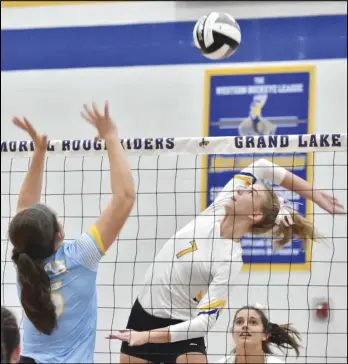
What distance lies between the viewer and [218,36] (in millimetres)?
4602

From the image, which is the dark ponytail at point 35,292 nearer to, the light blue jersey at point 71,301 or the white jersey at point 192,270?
the light blue jersey at point 71,301

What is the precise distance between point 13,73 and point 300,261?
9.75 ft

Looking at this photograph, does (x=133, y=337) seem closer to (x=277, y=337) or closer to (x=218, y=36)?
(x=277, y=337)

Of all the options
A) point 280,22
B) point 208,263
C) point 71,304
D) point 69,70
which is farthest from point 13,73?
point 71,304

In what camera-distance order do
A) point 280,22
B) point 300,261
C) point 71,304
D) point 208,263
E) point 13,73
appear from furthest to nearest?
point 13,73
point 280,22
point 300,261
point 208,263
point 71,304

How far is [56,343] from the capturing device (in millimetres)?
3031

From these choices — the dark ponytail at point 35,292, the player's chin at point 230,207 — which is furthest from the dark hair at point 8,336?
the player's chin at point 230,207

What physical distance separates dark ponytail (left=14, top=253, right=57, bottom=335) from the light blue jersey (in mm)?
63

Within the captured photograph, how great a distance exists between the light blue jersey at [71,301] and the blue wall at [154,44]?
395 centimetres

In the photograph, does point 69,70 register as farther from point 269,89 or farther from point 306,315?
point 306,315

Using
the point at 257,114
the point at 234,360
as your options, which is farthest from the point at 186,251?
the point at 257,114

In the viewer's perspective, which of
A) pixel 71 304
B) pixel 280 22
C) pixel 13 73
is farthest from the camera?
pixel 13 73

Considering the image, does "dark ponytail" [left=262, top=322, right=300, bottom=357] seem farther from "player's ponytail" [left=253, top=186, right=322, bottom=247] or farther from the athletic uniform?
the athletic uniform

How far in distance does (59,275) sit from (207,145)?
1736mm
